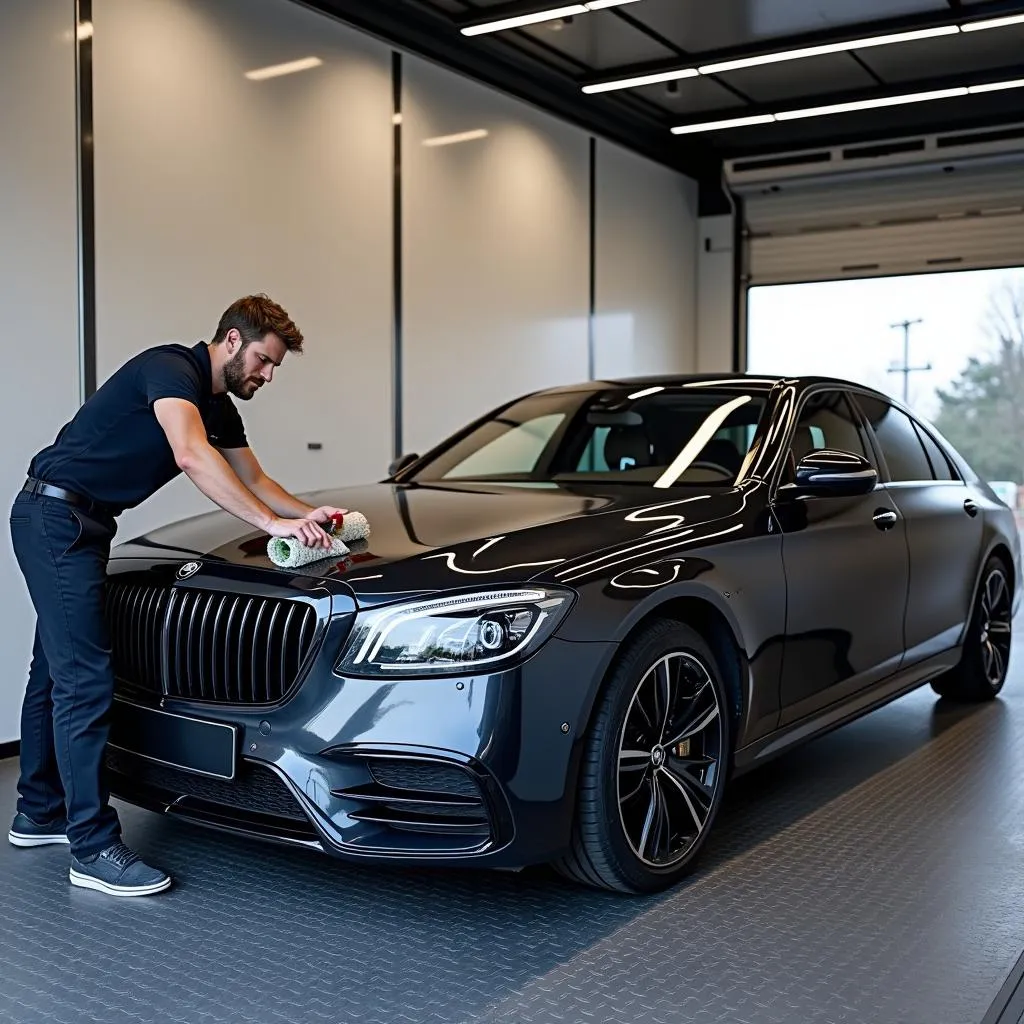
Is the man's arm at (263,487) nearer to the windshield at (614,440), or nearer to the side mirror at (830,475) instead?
the windshield at (614,440)

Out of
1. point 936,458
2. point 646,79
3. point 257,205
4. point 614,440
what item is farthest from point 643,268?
point 614,440

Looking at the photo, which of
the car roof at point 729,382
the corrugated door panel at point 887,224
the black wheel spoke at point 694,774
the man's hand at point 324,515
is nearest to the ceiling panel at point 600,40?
the corrugated door panel at point 887,224

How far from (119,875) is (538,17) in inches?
200

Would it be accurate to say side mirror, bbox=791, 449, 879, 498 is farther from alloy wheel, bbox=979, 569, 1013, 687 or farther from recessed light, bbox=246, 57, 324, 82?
recessed light, bbox=246, 57, 324, 82

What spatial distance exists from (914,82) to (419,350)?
4.17m

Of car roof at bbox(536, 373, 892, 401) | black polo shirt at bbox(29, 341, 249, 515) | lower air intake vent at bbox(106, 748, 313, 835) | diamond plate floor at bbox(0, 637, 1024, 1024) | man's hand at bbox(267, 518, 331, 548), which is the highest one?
car roof at bbox(536, 373, 892, 401)

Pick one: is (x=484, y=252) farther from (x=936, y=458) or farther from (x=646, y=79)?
(x=936, y=458)

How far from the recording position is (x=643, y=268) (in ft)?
29.8

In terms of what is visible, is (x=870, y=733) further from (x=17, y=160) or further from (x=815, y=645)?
(x=17, y=160)

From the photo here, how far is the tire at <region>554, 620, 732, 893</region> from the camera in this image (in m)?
2.56

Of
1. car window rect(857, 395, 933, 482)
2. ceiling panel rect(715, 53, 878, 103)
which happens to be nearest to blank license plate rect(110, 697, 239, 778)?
car window rect(857, 395, 933, 482)

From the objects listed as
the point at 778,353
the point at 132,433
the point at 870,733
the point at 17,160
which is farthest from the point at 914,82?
the point at 132,433

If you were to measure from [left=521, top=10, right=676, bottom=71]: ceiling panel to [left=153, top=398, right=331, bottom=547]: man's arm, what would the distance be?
4.84 metres

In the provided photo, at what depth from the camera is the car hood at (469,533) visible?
8.30 feet
